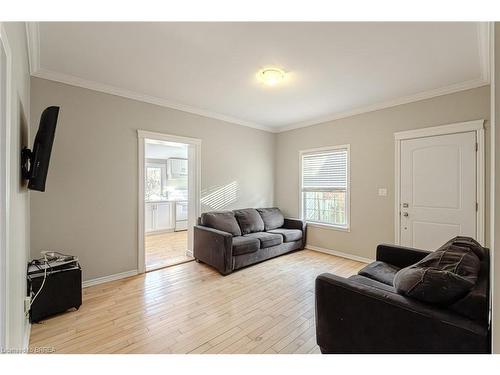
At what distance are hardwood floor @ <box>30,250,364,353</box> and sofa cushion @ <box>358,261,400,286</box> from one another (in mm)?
687

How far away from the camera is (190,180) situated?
4.11 m

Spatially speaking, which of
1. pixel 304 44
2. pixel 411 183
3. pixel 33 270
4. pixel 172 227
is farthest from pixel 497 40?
pixel 172 227

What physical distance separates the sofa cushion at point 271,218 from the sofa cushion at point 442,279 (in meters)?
2.99

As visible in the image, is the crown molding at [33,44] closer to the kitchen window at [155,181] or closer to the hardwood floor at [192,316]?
the hardwood floor at [192,316]

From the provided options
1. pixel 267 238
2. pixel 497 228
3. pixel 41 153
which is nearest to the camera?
pixel 497 228

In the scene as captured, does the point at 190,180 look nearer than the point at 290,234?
Yes

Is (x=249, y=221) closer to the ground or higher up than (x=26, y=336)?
higher up

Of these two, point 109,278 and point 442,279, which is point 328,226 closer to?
point 442,279

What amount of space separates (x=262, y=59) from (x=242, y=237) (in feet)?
8.27

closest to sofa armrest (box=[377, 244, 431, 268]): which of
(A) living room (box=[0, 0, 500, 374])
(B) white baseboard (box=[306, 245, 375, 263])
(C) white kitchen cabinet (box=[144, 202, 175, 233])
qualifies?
(A) living room (box=[0, 0, 500, 374])

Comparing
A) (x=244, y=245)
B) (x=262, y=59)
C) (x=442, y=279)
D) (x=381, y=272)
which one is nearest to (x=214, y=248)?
(x=244, y=245)

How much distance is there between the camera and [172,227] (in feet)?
21.7
